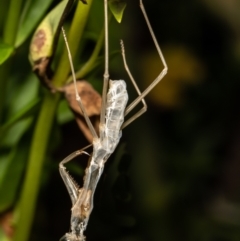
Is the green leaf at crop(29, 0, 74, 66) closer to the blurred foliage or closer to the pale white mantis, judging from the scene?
the pale white mantis

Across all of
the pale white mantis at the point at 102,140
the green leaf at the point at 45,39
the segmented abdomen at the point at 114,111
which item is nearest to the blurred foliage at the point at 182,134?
the pale white mantis at the point at 102,140

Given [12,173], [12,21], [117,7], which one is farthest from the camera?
[12,173]

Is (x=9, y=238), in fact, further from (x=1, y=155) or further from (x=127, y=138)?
(x=127, y=138)

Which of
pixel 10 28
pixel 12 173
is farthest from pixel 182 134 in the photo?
pixel 10 28

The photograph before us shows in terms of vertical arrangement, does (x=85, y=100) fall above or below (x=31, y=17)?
below

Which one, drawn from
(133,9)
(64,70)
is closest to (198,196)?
(133,9)

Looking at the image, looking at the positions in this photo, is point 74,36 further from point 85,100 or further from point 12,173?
point 12,173

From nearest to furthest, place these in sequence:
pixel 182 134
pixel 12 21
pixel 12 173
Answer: pixel 12 21 → pixel 12 173 → pixel 182 134
